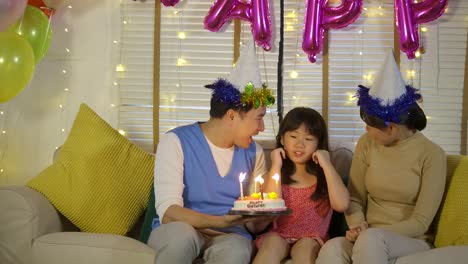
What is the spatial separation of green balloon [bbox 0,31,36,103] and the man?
2.37 feet

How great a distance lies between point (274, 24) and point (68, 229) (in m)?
1.83

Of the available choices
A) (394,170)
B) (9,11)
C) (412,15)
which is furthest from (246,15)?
(9,11)

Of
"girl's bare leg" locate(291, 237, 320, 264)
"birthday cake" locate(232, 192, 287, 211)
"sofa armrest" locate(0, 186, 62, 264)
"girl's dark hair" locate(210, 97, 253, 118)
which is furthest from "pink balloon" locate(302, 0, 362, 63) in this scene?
"sofa armrest" locate(0, 186, 62, 264)

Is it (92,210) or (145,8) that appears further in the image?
(145,8)

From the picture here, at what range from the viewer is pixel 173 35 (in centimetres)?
435

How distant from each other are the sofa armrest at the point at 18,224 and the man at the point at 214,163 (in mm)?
595

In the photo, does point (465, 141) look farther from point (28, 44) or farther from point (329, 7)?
point (28, 44)

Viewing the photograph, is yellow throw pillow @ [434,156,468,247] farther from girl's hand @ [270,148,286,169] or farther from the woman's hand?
girl's hand @ [270,148,286,169]

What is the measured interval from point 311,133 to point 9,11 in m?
1.41

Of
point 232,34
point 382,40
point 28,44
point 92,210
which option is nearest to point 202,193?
point 92,210

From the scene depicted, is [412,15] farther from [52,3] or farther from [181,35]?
[52,3]

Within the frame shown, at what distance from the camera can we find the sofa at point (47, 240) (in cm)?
291

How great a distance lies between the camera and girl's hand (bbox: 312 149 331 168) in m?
3.05

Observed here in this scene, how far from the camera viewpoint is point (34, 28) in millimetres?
3434
